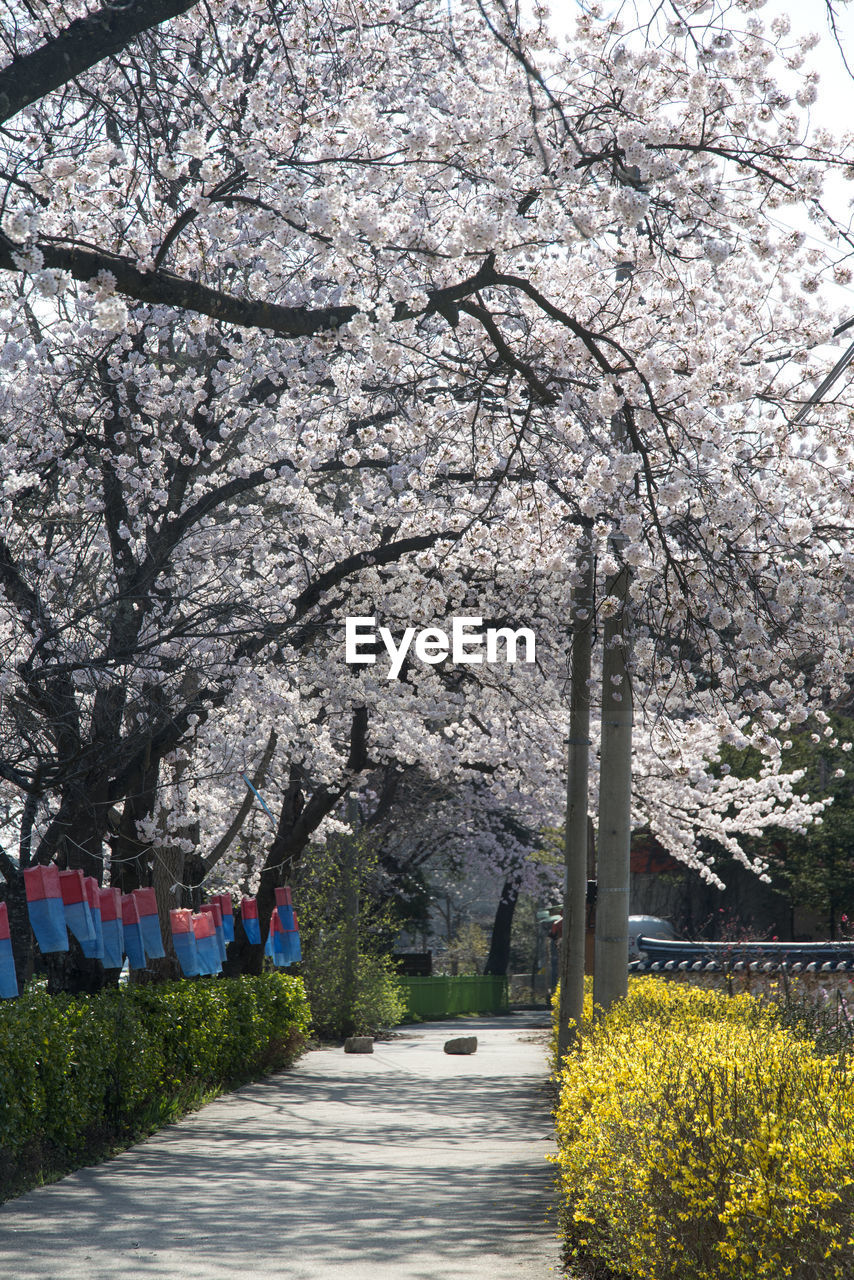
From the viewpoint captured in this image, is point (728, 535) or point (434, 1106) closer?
point (728, 535)

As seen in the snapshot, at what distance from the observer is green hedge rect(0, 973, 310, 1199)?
8.16 metres

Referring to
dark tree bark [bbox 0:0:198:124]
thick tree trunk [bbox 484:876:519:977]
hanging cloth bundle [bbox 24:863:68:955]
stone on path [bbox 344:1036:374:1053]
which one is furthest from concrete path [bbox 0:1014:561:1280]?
thick tree trunk [bbox 484:876:519:977]

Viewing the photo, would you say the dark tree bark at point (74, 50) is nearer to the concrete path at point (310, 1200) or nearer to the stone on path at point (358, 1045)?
the concrete path at point (310, 1200)

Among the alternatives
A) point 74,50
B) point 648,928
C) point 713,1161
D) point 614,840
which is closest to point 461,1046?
point 648,928

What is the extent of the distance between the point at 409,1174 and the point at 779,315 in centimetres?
713

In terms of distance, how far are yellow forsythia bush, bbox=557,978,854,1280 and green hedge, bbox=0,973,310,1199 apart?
3905 mm

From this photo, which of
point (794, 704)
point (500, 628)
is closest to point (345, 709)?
point (500, 628)

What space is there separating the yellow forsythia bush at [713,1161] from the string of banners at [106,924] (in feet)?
15.4

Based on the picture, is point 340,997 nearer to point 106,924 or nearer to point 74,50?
point 106,924

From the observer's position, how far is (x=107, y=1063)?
983cm

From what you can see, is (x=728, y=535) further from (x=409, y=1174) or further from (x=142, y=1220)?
(x=142, y=1220)

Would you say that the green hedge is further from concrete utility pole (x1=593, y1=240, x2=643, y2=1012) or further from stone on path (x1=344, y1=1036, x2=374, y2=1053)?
stone on path (x1=344, y1=1036, x2=374, y2=1053)

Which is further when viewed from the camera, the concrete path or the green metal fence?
the green metal fence

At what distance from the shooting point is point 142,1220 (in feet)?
23.7
